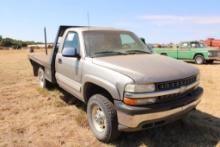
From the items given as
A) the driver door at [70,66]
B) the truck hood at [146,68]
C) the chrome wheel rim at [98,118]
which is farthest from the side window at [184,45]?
the chrome wheel rim at [98,118]

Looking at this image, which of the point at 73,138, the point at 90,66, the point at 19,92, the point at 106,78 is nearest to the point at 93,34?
the point at 90,66

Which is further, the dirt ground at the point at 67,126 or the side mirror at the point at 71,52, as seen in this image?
the side mirror at the point at 71,52

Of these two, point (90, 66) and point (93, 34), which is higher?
point (93, 34)

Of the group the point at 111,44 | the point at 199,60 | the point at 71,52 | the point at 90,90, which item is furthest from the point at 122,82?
the point at 199,60

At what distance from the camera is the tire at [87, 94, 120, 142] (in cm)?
402

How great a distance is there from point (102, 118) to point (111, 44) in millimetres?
1602

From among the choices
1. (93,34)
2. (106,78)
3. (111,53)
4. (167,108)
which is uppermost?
(93,34)

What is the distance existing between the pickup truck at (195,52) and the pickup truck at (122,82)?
13091mm

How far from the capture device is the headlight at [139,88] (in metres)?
3.64

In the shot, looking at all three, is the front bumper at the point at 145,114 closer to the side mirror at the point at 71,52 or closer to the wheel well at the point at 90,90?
the wheel well at the point at 90,90

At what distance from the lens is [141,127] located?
378 cm

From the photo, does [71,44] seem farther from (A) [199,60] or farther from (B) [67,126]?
(A) [199,60]

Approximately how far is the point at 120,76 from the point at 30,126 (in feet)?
7.78

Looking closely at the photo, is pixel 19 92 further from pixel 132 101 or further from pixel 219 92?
pixel 219 92
